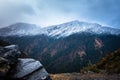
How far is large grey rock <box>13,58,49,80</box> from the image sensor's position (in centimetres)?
2302

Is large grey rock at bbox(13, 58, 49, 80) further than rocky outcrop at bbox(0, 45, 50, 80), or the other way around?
large grey rock at bbox(13, 58, 49, 80)

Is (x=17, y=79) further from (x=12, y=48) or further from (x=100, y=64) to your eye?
(x=100, y=64)

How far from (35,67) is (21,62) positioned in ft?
5.00

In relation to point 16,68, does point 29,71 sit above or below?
below

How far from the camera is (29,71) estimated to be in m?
23.8

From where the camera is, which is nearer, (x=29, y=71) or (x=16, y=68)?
(x=16, y=68)

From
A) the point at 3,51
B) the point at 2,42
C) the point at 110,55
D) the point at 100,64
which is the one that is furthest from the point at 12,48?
the point at 110,55

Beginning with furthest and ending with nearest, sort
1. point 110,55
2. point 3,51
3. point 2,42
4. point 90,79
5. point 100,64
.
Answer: point 110,55
point 100,64
point 90,79
point 2,42
point 3,51

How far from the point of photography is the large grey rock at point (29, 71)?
23.0 m

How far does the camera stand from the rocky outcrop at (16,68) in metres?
22.3

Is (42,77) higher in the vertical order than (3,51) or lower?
lower

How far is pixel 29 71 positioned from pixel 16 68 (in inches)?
50.8

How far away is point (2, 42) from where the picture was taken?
2914 cm

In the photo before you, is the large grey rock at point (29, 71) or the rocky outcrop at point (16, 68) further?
the large grey rock at point (29, 71)
